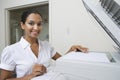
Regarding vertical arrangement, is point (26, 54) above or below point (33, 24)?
below

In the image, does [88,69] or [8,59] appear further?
[8,59]

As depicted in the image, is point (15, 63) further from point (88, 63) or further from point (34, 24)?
point (88, 63)

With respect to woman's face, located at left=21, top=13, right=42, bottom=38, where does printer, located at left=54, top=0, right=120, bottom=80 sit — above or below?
below

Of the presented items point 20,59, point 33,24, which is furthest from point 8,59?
point 33,24

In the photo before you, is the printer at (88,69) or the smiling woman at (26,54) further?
the smiling woman at (26,54)

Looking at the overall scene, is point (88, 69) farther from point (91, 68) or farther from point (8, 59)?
point (8, 59)

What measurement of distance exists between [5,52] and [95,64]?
0.54 meters

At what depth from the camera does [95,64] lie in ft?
1.84

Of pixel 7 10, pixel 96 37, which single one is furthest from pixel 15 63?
pixel 7 10

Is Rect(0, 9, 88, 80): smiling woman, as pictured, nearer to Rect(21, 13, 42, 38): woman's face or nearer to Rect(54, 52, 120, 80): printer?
Rect(21, 13, 42, 38): woman's face

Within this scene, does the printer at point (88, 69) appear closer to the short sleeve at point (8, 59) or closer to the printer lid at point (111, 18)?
the printer lid at point (111, 18)

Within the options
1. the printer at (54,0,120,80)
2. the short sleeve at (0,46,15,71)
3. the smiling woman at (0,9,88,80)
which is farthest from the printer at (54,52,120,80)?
the short sleeve at (0,46,15,71)

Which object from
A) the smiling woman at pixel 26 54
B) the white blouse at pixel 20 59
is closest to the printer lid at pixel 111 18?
the smiling woman at pixel 26 54

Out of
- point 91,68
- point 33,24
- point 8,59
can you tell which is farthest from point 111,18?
point 8,59
